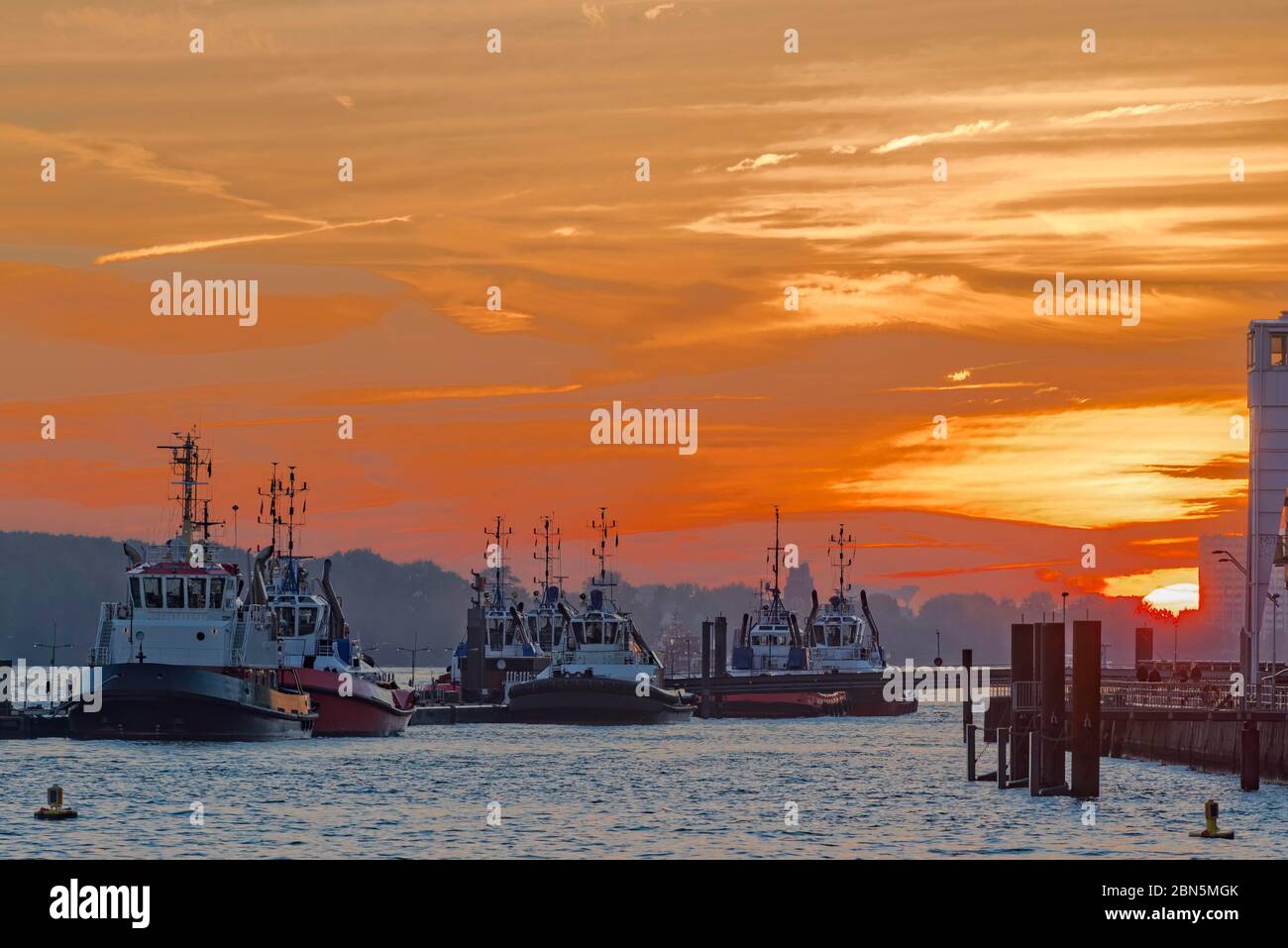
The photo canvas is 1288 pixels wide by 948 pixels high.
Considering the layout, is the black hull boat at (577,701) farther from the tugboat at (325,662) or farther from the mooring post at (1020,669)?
the mooring post at (1020,669)

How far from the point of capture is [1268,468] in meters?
112

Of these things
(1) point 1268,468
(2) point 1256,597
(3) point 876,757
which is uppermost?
(1) point 1268,468

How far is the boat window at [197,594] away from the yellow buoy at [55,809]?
150 ft

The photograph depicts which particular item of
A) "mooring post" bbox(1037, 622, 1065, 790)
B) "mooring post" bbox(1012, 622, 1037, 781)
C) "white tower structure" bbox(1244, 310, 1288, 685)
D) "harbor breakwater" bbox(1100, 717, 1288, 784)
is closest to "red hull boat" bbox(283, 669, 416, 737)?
"harbor breakwater" bbox(1100, 717, 1288, 784)

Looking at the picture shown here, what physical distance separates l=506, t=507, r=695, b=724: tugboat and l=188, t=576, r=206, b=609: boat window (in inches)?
1820

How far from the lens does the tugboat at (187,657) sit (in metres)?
98.1

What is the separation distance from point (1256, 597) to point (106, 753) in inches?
2547

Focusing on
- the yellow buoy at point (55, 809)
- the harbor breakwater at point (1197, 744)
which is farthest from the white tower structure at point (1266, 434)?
the yellow buoy at point (55, 809)

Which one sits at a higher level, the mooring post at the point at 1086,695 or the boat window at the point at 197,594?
the boat window at the point at 197,594

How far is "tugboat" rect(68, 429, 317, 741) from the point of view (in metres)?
98.1
